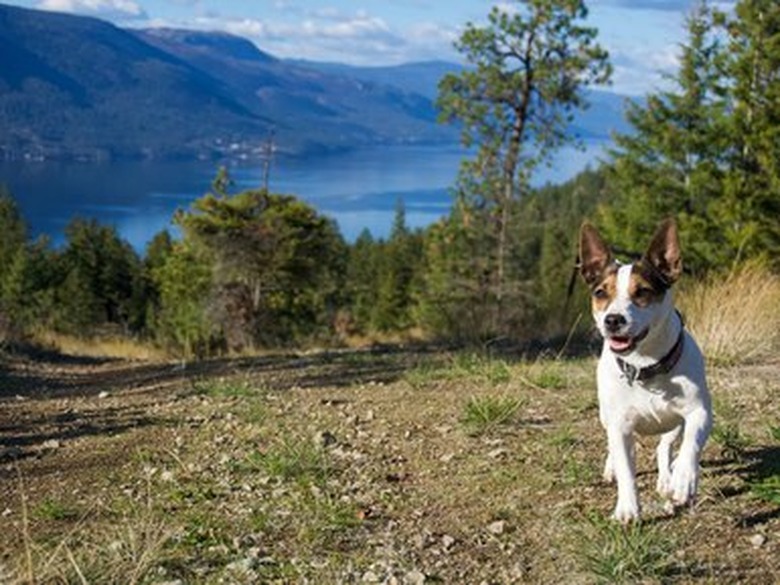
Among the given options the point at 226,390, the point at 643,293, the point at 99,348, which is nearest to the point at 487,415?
the point at 643,293

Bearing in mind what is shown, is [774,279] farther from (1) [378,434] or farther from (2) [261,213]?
(2) [261,213]

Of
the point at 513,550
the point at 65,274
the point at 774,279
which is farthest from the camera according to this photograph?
the point at 65,274

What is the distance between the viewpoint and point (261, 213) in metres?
35.4

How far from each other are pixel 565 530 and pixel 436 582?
67 centimetres

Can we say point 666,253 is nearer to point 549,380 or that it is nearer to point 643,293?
point 643,293

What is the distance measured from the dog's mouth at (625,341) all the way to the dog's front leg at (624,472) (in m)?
0.37

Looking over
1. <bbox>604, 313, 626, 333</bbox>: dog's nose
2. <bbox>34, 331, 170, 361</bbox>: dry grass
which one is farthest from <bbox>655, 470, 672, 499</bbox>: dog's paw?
<bbox>34, 331, 170, 361</bbox>: dry grass

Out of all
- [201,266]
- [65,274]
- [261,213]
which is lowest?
[65,274]

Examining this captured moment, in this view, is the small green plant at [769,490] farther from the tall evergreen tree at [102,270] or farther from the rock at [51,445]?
the tall evergreen tree at [102,270]

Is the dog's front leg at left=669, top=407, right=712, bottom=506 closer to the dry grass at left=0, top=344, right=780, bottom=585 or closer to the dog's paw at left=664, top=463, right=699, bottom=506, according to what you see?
the dog's paw at left=664, top=463, right=699, bottom=506

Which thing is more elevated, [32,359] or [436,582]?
[436,582]

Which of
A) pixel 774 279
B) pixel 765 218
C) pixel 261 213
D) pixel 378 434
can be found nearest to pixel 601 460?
pixel 378 434

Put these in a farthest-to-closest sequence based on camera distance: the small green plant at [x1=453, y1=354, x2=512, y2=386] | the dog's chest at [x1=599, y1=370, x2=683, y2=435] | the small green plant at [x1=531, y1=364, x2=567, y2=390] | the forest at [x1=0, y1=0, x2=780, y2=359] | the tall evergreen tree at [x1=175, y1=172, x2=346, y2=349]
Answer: the tall evergreen tree at [x1=175, y1=172, x2=346, y2=349]
the forest at [x1=0, y1=0, x2=780, y2=359]
the small green plant at [x1=453, y1=354, x2=512, y2=386]
the small green plant at [x1=531, y1=364, x2=567, y2=390]
the dog's chest at [x1=599, y1=370, x2=683, y2=435]

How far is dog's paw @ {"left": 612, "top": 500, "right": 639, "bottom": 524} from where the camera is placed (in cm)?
373
